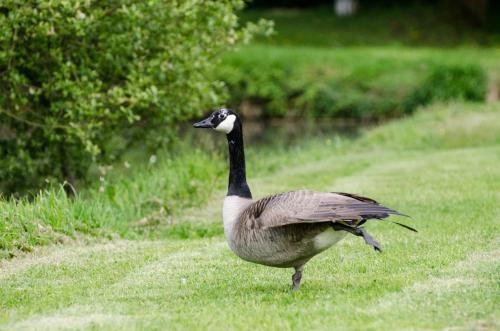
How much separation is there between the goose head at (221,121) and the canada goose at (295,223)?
28.4 inches

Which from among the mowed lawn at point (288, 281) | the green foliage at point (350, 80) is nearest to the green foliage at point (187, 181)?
the mowed lawn at point (288, 281)

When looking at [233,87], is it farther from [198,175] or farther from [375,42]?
[198,175]

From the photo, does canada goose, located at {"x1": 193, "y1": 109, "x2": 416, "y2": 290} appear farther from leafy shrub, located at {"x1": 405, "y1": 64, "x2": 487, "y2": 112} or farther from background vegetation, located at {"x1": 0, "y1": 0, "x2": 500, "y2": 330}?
leafy shrub, located at {"x1": 405, "y1": 64, "x2": 487, "y2": 112}

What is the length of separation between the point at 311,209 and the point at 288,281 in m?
1.51

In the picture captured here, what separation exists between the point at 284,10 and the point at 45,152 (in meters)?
36.0

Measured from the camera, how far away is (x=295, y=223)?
7355mm

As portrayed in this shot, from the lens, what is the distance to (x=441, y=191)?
1342 cm

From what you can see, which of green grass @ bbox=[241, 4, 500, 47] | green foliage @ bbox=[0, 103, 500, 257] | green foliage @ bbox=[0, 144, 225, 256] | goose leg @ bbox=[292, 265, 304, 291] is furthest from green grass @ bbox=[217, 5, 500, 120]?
goose leg @ bbox=[292, 265, 304, 291]

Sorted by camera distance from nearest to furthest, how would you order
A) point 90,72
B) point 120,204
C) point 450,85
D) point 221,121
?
point 221,121 < point 120,204 < point 90,72 < point 450,85

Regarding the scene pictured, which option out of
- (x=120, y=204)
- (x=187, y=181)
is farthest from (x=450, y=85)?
(x=120, y=204)

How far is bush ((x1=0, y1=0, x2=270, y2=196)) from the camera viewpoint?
13.0 meters

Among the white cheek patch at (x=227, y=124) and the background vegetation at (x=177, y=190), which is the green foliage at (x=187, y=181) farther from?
the white cheek patch at (x=227, y=124)

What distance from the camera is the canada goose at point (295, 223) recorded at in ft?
23.4

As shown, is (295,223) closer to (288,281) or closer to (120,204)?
(288,281)
